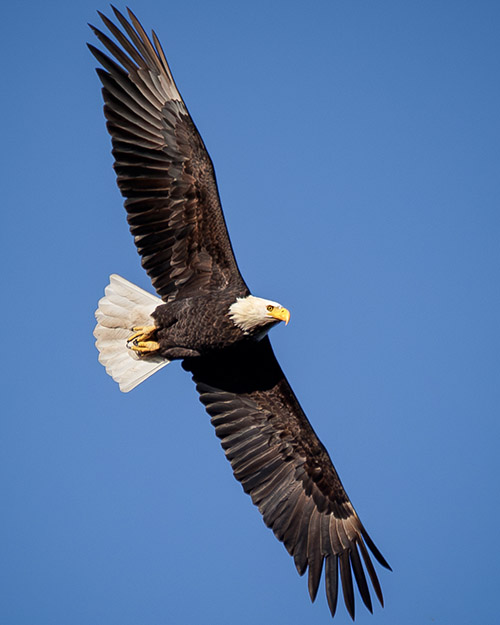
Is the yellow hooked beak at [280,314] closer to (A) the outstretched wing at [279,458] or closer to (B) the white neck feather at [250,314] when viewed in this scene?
(B) the white neck feather at [250,314]

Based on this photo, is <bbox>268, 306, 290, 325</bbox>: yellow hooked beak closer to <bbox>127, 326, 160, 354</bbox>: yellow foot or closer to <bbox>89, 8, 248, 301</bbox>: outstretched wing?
<bbox>89, 8, 248, 301</bbox>: outstretched wing

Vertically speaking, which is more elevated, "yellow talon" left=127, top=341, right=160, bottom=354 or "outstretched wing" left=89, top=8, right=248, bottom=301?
"outstretched wing" left=89, top=8, right=248, bottom=301

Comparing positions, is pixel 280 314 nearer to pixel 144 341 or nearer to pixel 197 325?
pixel 197 325

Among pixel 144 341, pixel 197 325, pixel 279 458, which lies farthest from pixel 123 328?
pixel 279 458

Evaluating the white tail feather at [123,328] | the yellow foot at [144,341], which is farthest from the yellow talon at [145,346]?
the white tail feather at [123,328]

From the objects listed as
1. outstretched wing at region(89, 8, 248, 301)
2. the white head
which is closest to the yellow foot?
outstretched wing at region(89, 8, 248, 301)

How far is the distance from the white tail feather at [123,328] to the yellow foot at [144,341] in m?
0.10

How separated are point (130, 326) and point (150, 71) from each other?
242cm

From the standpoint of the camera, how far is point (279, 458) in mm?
9117

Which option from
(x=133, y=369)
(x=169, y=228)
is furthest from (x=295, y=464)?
(x=169, y=228)

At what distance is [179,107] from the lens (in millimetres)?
8039

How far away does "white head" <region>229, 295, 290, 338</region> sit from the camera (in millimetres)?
7828

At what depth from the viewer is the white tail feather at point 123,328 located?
334 inches

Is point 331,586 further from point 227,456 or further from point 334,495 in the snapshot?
point 227,456
